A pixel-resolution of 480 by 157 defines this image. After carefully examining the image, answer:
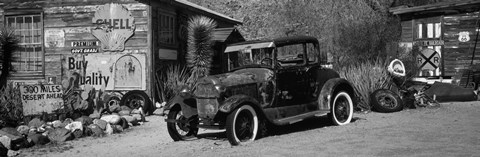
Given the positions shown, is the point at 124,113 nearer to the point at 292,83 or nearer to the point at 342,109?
the point at 292,83

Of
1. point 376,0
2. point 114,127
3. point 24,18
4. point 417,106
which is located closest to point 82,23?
point 24,18

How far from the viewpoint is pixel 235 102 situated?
7906mm

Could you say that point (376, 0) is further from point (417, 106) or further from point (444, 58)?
point (417, 106)

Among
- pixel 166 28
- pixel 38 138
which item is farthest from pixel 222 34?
pixel 38 138

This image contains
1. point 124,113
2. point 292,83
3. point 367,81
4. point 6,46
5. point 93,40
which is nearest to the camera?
point 292,83

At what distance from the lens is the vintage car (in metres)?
8.29

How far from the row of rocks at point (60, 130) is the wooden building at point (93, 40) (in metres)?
3.34

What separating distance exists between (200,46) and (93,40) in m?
3.32

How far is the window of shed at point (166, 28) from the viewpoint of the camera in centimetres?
1543

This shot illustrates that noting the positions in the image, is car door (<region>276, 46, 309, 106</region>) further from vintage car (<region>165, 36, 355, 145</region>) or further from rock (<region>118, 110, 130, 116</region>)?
rock (<region>118, 110, 130, 116</region>)

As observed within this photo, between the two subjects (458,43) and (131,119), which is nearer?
(131,119)

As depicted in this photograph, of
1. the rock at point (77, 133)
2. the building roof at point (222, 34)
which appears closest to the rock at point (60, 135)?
the rock at point (77, 133)

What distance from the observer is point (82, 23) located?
50.3 ft

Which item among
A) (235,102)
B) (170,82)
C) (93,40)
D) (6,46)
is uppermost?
(93,40)
